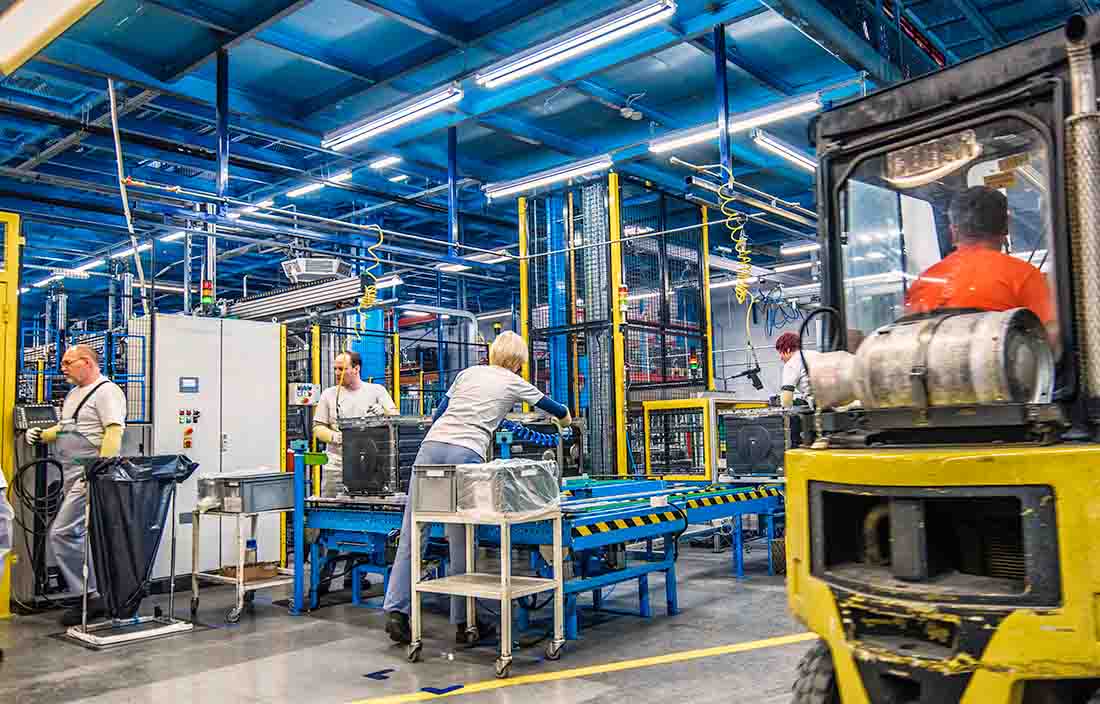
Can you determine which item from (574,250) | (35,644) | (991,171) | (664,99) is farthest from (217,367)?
(991,171)

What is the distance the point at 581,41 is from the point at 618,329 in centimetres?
409

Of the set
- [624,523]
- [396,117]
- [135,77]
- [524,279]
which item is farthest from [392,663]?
[135,77]

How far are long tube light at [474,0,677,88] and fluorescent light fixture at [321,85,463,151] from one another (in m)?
0.56

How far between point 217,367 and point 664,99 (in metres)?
6.97

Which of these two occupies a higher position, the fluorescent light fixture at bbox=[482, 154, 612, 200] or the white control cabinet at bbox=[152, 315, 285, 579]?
the fluorescent light fixture at bbox=[482, 154, 612, 200]

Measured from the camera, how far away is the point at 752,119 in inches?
371

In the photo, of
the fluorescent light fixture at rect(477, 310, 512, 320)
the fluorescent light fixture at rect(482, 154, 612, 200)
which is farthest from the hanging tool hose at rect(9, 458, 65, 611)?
the fluorescent light fixture at rect(477, 310, 512, 320)

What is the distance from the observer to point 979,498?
2.76m

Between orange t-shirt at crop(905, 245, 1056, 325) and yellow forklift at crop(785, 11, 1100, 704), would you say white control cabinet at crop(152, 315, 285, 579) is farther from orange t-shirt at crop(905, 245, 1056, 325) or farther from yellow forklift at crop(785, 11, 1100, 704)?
orange t-shirt at crop(905, 245, 1056, 325)

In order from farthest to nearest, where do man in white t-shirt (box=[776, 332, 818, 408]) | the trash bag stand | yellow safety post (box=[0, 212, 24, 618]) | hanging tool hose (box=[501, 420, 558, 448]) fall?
yellow safety post (box=[0, 212, 24, 618]) → man in white t-shirt (box=[776, 332, 818, 408]) → hanging tool hose (box=[501, 420, 558, 448]) → the trash bag stand

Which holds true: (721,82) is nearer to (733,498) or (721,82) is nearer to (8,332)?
(733,498)

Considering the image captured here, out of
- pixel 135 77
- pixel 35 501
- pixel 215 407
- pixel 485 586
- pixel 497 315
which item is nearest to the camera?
pixel 485 586

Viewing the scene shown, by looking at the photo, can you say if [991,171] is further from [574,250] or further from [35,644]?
[574,250]

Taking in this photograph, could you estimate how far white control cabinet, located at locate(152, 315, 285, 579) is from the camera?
8625mm
